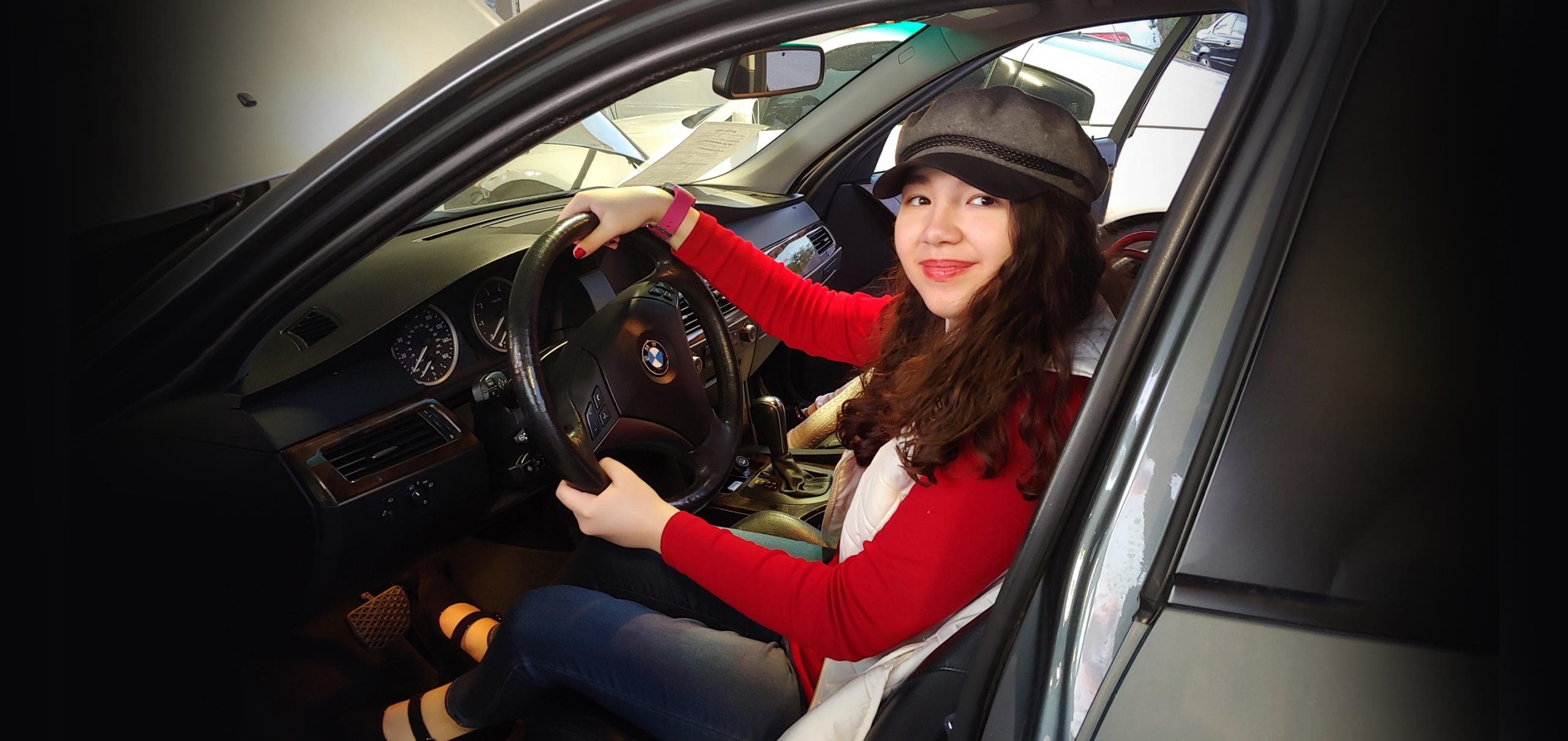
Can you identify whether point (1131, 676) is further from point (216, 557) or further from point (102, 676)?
point (216, 557)

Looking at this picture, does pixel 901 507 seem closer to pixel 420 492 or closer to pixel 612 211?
pixel 612 211

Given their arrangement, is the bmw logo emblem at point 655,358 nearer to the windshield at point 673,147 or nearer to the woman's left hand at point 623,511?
the woman's left hand at point 623,511

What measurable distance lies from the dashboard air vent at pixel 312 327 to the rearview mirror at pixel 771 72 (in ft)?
2.61

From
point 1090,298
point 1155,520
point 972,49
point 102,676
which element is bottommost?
point 102,676

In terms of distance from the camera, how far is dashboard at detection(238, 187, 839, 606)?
1.43m

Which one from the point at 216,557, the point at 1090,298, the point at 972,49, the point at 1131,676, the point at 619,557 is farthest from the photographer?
the point at 972,49

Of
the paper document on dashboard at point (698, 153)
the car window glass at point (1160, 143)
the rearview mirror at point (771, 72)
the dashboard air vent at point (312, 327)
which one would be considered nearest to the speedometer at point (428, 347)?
the dashboard air vent at point (312, 327)

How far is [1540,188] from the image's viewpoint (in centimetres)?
62

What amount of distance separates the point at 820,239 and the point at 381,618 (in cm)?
163

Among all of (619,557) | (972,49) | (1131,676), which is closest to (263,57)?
(619,557)

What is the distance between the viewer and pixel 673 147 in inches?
113

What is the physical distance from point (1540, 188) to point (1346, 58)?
17 cm

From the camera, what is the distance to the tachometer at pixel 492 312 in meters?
1.74

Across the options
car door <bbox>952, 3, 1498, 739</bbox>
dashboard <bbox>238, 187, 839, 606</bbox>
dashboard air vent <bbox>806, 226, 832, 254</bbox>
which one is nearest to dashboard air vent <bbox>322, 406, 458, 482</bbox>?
dashboard <bbox>238, 187, 839, 606</bbox>
